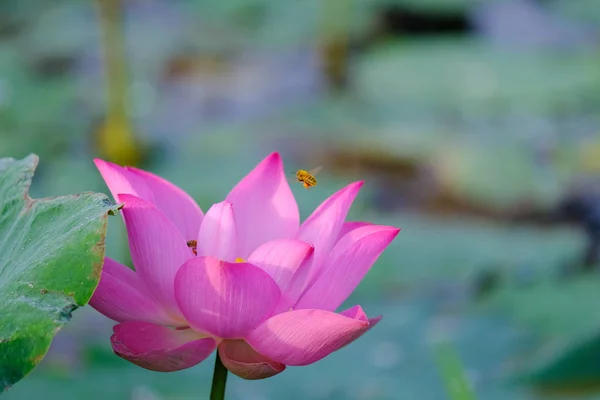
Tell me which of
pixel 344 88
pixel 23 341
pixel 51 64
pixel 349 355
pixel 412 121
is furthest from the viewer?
pixel 51 64

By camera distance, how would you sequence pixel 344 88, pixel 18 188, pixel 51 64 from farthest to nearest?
pixel 51 64 < pixel 344 88 < pixel 18 188

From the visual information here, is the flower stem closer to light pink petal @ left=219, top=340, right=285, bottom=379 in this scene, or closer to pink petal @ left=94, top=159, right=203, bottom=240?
light pink petal @ left=219, top=340, right=285, bottom=379

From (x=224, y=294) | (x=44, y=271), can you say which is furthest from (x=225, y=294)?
(x=44, y=271)

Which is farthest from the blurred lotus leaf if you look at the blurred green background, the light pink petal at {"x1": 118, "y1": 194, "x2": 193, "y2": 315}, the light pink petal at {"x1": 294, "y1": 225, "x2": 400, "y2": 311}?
the blurred green background

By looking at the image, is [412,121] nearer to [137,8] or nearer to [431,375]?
[431,375]

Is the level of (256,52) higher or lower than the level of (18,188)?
lower

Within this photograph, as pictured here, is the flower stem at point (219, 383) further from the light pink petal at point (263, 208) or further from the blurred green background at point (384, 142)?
the blurred green background at point (384, 142)

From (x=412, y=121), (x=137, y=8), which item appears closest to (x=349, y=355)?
(x=412, y=121)

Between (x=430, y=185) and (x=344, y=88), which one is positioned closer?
(x=430, y=185)

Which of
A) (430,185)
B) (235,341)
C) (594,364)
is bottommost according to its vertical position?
(430,185)
